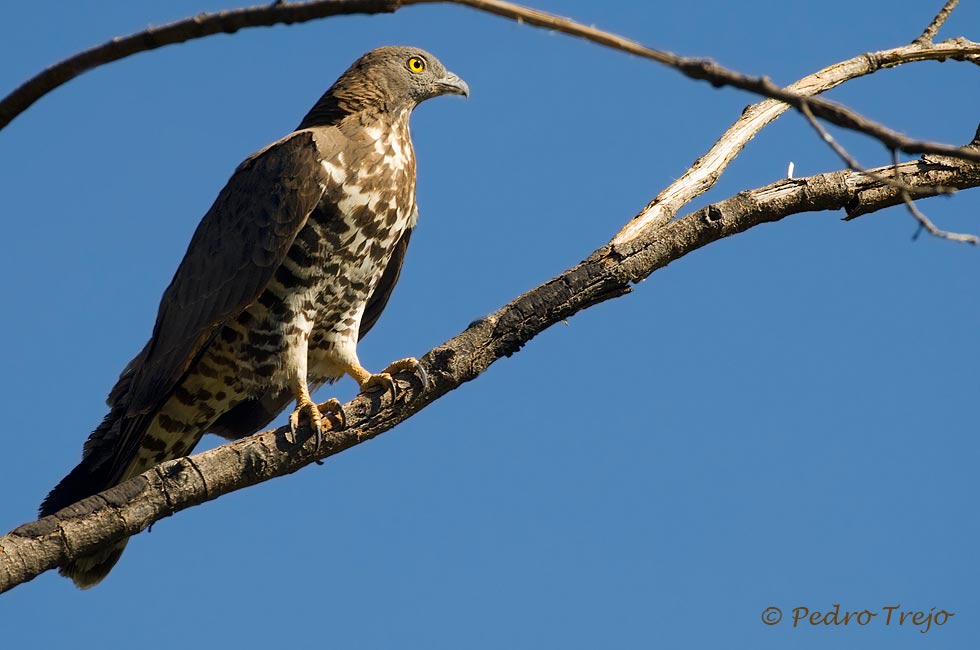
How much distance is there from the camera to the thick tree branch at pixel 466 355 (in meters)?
4.33

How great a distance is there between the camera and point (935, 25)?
5.61 meters

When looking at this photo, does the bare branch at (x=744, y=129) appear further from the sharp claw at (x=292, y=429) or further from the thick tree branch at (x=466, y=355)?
the sharp claw at (x=292, y=429)

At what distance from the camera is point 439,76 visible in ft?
23.4

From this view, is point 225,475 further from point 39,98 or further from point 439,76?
Answer: point 439,76

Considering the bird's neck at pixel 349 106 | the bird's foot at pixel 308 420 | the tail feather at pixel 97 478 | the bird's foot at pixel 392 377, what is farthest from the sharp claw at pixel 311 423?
the bird's neck at pixel 349 106

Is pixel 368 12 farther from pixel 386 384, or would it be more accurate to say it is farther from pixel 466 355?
pixel 386 384

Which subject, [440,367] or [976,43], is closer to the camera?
[440,367]

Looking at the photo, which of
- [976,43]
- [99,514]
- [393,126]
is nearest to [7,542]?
[99,514]

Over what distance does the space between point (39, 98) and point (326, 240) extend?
3.61 meters

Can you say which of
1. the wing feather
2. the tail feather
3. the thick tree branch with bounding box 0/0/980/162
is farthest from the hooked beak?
the thick tree branch with bounding box 0/0/980/162

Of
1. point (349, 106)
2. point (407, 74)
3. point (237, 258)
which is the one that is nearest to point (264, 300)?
point (237, 258)

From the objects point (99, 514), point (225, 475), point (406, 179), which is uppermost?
point (406, 179)

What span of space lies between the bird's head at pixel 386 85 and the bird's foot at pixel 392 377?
72.6 inches

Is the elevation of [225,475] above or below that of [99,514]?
above
